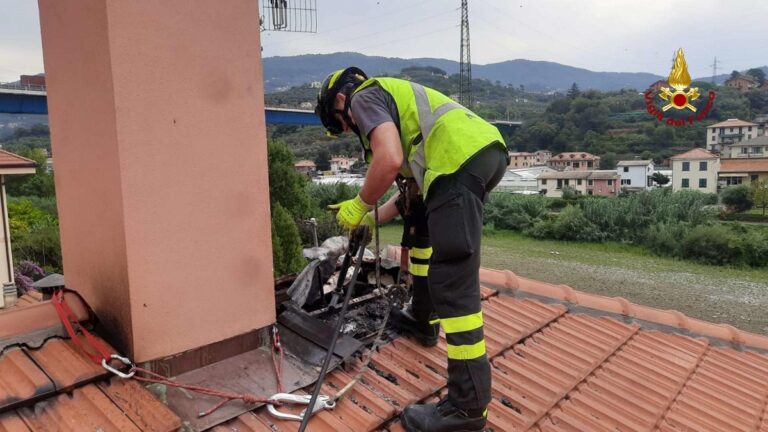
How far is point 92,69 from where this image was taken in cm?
176

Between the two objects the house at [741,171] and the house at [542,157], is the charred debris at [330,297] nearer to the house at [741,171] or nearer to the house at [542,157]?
the house at [741,171]

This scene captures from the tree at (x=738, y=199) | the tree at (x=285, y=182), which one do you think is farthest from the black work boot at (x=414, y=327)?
the tree at (x=738, y=199)

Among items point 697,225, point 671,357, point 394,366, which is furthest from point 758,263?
point 394,366

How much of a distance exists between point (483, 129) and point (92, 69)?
4.72 feet

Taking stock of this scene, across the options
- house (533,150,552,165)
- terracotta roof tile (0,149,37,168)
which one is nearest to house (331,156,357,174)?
house (533,150,552,165)

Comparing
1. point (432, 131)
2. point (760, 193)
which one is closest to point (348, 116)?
point (432, 131)

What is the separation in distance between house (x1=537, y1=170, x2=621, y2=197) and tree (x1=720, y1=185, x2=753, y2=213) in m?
12.0

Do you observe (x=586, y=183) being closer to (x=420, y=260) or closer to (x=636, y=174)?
(x=636, y=174)

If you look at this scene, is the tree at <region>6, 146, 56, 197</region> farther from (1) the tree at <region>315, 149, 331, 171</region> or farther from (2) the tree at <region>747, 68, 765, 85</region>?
(2) the tree at <region>747, 68, 765, 85</region>

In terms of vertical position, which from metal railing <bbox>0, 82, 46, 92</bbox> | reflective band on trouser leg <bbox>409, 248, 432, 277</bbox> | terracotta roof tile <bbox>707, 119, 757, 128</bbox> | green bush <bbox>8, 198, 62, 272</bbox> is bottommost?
green bush <bbox>8, 198, 62, 272</bbox>

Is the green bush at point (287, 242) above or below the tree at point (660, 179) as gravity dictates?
Result: above

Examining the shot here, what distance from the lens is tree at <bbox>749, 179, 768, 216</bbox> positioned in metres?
36.8

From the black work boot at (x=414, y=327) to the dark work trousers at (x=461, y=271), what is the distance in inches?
25.0

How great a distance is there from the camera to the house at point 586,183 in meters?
51.6
